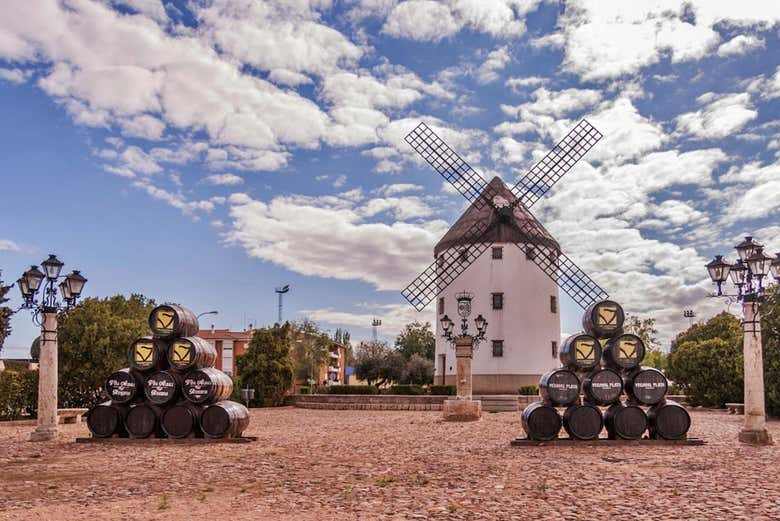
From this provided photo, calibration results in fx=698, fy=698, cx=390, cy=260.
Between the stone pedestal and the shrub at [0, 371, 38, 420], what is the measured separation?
14.5 meters

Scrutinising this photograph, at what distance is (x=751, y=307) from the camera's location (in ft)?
50.9

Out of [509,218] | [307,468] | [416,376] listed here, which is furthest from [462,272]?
[307,468]

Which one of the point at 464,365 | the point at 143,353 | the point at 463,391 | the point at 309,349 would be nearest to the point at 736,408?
the point at 463,391

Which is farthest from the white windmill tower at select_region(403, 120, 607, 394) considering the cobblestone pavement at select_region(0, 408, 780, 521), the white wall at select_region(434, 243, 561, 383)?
the cobblestone pavement at select_region(0, 408, 780, 521)

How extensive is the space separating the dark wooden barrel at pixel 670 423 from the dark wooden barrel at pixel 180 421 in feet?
32.7

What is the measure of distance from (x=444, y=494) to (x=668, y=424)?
8120mm

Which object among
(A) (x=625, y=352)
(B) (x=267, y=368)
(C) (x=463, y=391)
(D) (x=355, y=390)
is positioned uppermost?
(A) (x=625, y=352)

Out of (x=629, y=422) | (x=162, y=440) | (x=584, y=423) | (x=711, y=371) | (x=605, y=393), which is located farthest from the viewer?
(x=711, y=371)

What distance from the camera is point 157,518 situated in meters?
7.52

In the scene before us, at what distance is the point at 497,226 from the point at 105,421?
26.6 m

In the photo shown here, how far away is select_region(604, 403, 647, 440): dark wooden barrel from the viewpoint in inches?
591

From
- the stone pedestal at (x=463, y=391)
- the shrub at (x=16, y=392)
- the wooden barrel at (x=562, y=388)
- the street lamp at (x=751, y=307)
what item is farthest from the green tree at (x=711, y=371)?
the shrub at (x=16, y=392)

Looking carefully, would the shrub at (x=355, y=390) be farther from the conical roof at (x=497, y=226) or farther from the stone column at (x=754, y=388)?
the stone column at (x=754, y=388)

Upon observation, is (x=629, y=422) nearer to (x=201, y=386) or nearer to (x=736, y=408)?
(x=201, y=386)
